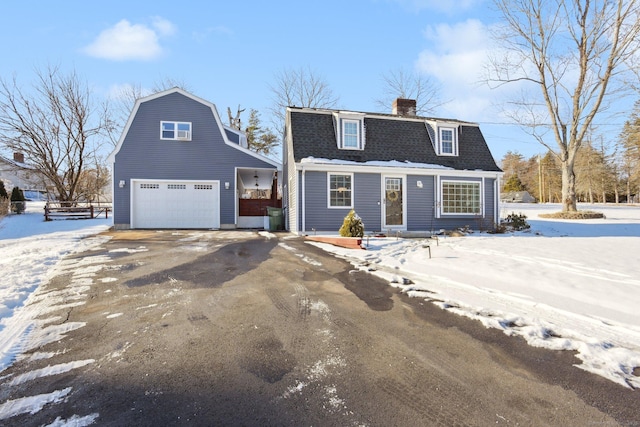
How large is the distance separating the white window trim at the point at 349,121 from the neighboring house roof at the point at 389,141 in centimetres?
18

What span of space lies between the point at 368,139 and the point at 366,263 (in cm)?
804

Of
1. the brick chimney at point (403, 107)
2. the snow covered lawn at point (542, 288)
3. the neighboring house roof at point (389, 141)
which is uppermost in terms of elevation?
the brick chimney at point (403, 107)

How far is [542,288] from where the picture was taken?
14.7 feet

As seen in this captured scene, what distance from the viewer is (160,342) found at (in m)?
2.89

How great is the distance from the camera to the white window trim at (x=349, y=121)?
41.8 ft

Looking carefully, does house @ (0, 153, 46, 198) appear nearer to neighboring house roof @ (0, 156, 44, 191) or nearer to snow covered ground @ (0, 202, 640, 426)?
neighboring house roof @ (0, 156, 44, 191)

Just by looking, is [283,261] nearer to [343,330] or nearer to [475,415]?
[343,330]

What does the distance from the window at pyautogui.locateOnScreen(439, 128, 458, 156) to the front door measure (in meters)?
2.92

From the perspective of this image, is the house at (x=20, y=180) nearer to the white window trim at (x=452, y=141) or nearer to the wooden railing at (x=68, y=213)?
the wooden railing at (x=68, y=213)

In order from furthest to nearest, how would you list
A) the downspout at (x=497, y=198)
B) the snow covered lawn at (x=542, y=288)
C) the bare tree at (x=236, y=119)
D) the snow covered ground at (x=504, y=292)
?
1. the bare tree at (x=236, y=119)
2. the downspout at (x=497, y=198)
3. the snow covered lawn at (x=542, y=288)
4. the snow covered ground at (x=504, y=292)

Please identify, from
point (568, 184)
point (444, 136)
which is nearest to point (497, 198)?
point (444, 136)

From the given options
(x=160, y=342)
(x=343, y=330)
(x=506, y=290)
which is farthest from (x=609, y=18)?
(x=160, y=342)

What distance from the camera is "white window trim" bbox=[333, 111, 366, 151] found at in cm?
1274

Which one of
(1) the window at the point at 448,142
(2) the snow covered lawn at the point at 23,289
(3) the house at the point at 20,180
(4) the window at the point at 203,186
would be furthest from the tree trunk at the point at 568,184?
(3) the house at the point at 20,180
